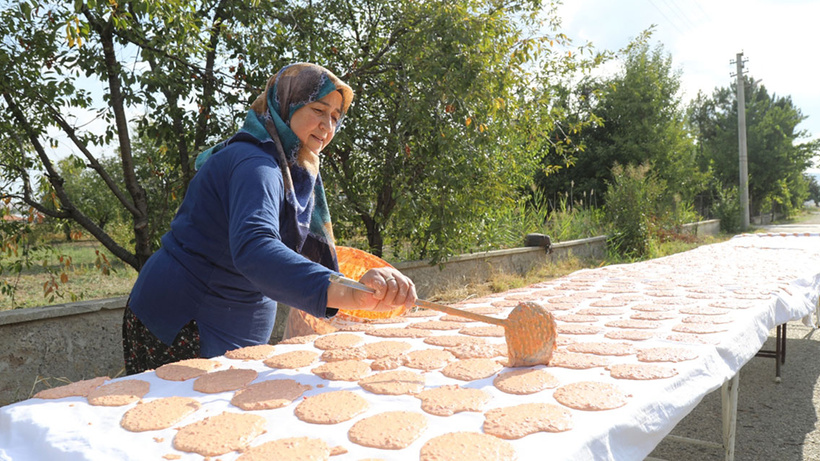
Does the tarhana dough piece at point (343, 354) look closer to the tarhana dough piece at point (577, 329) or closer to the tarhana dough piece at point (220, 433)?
the tarhana dough piece at point (220, 433)

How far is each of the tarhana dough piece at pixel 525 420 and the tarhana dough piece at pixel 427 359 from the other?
0.39m

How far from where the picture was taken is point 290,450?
971 mm

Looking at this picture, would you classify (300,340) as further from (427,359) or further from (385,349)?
(427,359)

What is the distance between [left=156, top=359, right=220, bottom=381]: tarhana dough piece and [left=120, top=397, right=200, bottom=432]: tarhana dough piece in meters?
0.16

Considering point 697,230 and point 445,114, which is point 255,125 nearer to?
point 445,114

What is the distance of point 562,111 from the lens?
5.41m

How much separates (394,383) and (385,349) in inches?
13.5

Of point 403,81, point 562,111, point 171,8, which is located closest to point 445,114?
point 403,81

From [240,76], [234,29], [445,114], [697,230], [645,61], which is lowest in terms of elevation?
[697,230]

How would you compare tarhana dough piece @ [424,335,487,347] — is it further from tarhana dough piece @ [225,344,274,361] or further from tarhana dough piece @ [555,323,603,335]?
tarhana dough piece @ [225,344,274,361]

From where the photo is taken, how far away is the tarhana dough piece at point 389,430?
3.33 ft

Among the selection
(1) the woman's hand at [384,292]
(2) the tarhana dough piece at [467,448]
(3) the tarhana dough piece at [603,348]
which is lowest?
(3) the tarhana dough piece at [603,348]

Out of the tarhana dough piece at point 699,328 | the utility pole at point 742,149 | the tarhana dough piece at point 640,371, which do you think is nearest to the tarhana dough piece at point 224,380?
the tarhana dough piece at point 640,371

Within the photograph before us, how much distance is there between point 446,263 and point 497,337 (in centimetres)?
370
